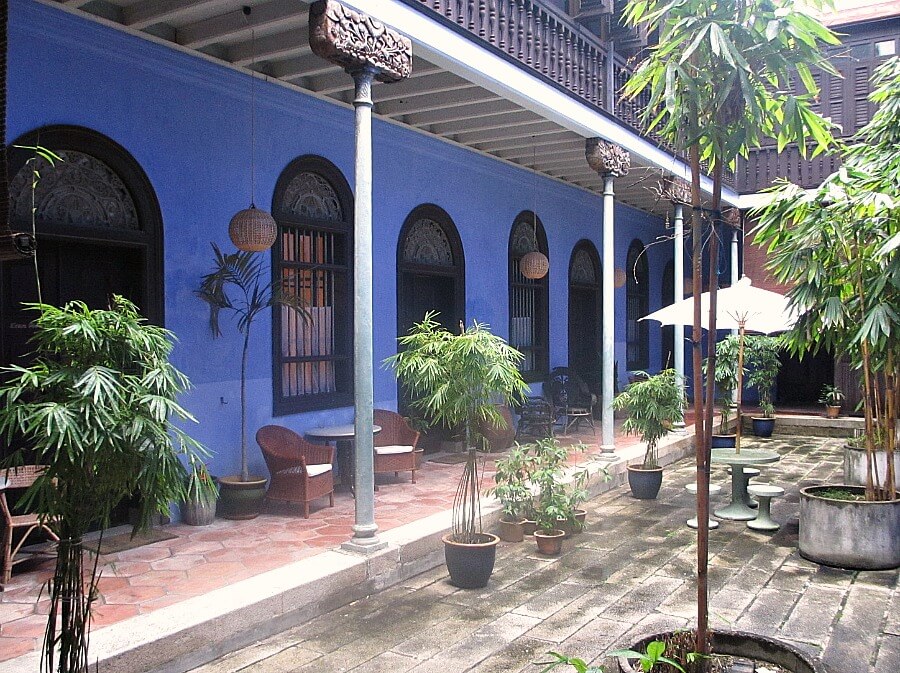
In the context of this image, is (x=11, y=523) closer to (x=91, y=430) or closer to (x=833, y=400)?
(x=91, y=430)

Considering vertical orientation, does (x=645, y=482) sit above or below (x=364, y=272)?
below

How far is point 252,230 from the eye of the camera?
709cm

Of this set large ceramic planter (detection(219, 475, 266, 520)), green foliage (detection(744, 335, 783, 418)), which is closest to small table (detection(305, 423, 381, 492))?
large ceramic planter (detection(219, 475, 266, 520))

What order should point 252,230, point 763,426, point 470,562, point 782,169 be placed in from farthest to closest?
point 782,169, point 763,426, point 252,230, point 470,562

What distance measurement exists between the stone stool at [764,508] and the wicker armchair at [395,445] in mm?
3430

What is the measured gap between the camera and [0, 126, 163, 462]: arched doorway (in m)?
5.77

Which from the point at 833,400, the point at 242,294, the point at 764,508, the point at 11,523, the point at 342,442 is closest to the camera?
the point at 11,523

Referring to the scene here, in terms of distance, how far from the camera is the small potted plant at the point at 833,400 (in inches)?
595

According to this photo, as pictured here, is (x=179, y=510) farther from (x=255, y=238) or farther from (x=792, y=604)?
(x=792, y=604)

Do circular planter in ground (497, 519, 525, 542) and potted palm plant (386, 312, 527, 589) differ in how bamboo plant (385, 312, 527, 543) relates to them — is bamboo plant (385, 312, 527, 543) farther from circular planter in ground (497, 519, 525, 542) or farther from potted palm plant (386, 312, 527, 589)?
circular planter in ground (497, 519, 525, 542)

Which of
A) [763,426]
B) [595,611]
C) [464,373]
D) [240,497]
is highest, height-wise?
[464,373]

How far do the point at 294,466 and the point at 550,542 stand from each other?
2354mm

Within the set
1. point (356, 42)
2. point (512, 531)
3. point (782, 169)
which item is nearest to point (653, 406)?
point (512, 531)

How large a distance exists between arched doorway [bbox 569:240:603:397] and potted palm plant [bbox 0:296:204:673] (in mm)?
11398
